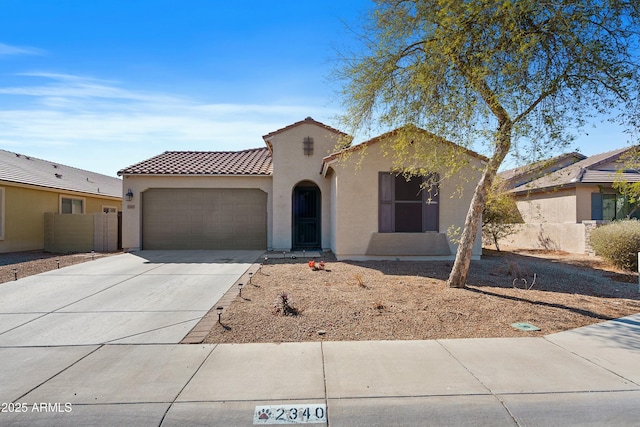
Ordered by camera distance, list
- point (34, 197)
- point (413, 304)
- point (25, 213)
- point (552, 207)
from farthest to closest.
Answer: point (552, 207) < point (34, 197) < point (25, 213) < point (413, 304)

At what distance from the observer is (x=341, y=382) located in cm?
375

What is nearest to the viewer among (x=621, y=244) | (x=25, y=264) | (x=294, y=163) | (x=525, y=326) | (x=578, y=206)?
(x=525, y=326)

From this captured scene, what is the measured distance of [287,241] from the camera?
14734 mm

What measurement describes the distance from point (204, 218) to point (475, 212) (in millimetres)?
10912

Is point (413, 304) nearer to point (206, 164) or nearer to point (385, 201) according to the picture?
point (385, 201)

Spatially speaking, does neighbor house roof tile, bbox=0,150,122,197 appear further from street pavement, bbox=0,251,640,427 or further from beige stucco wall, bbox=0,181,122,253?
street pavement, bbox=0,251,640,427

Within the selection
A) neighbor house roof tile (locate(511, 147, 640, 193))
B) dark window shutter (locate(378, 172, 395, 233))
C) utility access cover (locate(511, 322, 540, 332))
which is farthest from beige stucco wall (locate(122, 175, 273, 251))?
neighbor house roof tile (locate(511, 147, 640, 193))

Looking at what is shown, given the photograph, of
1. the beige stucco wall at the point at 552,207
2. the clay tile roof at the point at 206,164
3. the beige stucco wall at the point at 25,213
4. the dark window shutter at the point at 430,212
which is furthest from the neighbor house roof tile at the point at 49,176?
the beige stucco wall at the point at 552,207

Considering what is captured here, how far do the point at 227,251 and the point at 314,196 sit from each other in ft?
14.4

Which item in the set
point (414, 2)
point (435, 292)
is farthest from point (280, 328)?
point (414, 2)

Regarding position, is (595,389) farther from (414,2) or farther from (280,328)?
(414,2)

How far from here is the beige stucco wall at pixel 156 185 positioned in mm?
14656

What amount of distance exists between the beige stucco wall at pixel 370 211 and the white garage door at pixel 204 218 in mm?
4513

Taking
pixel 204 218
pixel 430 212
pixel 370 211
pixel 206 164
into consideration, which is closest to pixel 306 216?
pixel 204 218
